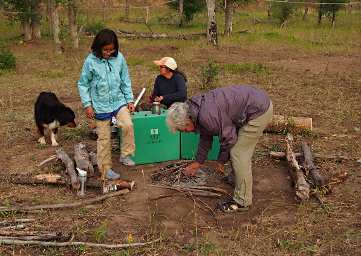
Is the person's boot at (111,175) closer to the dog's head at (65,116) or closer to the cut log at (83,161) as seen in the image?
the cut log at (83,161)

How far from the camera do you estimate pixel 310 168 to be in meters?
5.39

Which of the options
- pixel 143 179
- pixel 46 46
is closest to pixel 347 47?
pixel 46 46

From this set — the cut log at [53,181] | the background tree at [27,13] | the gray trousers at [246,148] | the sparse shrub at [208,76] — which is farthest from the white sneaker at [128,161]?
the background tree at [27,13]

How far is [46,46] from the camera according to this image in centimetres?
1686

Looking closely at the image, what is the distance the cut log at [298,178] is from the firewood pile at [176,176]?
1.00 metres

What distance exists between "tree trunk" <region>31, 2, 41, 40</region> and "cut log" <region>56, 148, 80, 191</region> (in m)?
12.8

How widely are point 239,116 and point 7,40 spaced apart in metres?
15.6

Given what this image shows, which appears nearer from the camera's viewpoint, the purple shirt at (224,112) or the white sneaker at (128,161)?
the purple shirt at (224,112)

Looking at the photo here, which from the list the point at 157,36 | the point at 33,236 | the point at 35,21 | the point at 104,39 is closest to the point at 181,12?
the point at 157,36

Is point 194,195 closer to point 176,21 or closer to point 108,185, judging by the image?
point 108,185

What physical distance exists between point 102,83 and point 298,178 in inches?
92.1

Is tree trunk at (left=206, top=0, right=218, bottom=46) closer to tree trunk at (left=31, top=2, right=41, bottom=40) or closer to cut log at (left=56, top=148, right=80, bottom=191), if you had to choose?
tree trunk at (left=31, top=2, right=41, bottom=40)

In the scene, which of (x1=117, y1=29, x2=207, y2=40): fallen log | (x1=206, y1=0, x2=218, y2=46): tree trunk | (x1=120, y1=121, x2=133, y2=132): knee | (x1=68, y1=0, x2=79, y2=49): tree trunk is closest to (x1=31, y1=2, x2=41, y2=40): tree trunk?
(x1=68, y1=0, x2=79, y2=49): tree trunk

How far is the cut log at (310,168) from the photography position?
5090 mm
